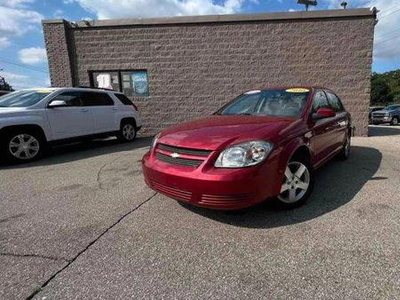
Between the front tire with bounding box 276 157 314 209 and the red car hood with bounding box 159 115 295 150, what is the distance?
50 centimetres

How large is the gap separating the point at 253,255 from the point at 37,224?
97.5 inches

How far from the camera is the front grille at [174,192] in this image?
3.10m

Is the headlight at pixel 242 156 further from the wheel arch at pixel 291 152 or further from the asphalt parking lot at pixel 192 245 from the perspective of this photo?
the asphalt parking lot at pixel 192 245

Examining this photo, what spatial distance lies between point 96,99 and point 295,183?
6.51m

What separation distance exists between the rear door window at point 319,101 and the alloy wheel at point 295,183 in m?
1.08

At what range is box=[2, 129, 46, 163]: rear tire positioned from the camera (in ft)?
20.8

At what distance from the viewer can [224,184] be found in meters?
2.88

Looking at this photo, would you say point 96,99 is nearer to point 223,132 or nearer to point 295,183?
point 223,132

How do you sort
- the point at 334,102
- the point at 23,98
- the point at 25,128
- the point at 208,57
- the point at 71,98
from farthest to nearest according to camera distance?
the point at 208,57, the point at 71,98, the point at 23,98, the point at 25,128, the point at 334,102

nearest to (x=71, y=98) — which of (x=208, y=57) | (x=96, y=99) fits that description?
(x=96, y=99)

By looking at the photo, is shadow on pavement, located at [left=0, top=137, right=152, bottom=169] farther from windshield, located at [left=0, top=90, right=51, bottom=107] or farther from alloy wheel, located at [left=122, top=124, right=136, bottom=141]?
windshield, located at [left=0, top=90, right=51, bottom=107]

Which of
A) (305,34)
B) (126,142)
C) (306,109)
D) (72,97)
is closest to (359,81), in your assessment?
(305,34)

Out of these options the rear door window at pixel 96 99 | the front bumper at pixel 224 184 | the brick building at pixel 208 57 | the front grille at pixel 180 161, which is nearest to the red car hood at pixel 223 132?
the front grille at pixel 180 161

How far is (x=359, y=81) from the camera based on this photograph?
33.5 feet
